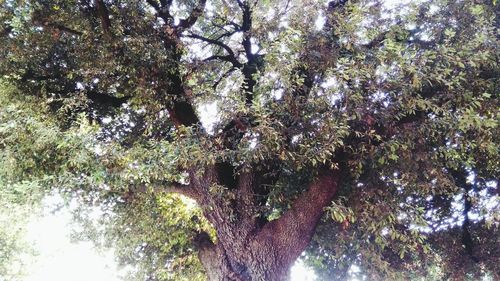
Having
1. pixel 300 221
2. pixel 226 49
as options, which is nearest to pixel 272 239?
pixel 300 221

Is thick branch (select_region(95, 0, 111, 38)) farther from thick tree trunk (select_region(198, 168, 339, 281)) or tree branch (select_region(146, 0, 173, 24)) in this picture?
thick tree trunk (select_region(198, 168, 339, 281))

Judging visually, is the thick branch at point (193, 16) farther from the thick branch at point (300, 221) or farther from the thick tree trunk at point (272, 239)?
the thick branch at point (300, 221)

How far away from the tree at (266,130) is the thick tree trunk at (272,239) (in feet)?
0.07

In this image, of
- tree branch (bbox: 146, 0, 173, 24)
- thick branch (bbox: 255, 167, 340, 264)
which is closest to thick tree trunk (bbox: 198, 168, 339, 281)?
thick branch (bbox: 255, 167, 340, 264)

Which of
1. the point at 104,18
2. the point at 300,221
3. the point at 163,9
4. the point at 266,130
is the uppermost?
the point at 104,18

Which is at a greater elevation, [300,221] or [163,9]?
[163,9]

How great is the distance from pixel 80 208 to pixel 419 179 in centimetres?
586

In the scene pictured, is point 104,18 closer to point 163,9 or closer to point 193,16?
point 163,9

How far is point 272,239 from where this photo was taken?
5855 millimetres

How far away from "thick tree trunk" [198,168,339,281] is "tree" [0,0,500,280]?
2 cm

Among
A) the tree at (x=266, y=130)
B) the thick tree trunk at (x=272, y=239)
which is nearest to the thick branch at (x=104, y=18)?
the tree at (x=266, y=130)

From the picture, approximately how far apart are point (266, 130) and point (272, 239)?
1835 mm

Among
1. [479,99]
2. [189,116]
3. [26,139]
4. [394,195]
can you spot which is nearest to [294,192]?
[394,195]

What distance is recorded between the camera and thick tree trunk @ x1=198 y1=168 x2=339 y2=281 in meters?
5.64
